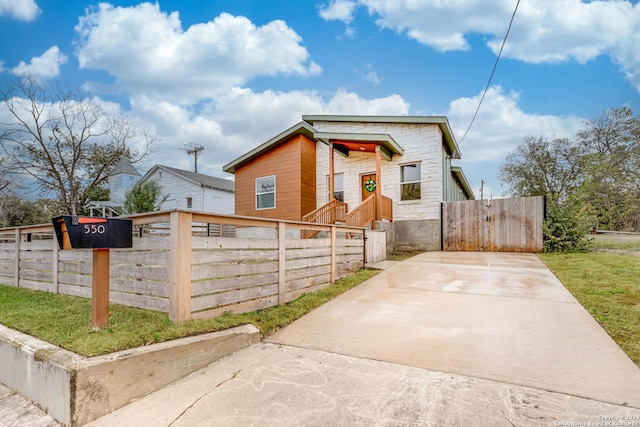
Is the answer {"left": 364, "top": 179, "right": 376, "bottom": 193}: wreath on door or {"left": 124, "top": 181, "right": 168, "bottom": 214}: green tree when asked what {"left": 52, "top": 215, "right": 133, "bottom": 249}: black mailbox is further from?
{"left": 124, "top": 181, "right": 168, "bottom": 214}: green tree

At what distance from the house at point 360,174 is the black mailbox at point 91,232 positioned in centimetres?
692

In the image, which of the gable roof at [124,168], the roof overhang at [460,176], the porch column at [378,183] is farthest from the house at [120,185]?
the roof overhang at [460,176]

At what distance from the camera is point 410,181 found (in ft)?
39.1

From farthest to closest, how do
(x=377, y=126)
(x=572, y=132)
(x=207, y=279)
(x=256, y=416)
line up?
(x=572, y=132) → (x=377, y=126) → (x=207, y=279) → (x=256, y=416)

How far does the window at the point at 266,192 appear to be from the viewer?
1365cm

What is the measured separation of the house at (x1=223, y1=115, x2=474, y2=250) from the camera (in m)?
11.0

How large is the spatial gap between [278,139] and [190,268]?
10.6 meters

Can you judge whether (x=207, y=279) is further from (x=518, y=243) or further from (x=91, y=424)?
(x=518, y=243)

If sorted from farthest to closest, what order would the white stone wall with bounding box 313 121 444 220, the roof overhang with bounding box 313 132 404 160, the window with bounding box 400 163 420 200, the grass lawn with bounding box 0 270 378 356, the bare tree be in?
the bare tree → the window with bounding box 400 163 420 200 → the white stone wall with bounding box 313 121 444 220 → the roof overhang with bounding box 313 132 404 160 → the grass lawn with bounding box 0 270 378 356

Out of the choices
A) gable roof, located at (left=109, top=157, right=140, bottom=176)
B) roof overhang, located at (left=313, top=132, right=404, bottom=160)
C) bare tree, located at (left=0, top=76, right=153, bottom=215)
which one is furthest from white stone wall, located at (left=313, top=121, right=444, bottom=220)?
gable roof, located at (left=109, top=157, right=140, bottom=176)

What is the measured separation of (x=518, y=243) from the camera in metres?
10.3

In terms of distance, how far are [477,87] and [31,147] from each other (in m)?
19.6

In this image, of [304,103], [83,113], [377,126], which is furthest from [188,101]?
[377,126]

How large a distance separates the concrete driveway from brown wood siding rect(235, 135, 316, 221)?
8979mm
